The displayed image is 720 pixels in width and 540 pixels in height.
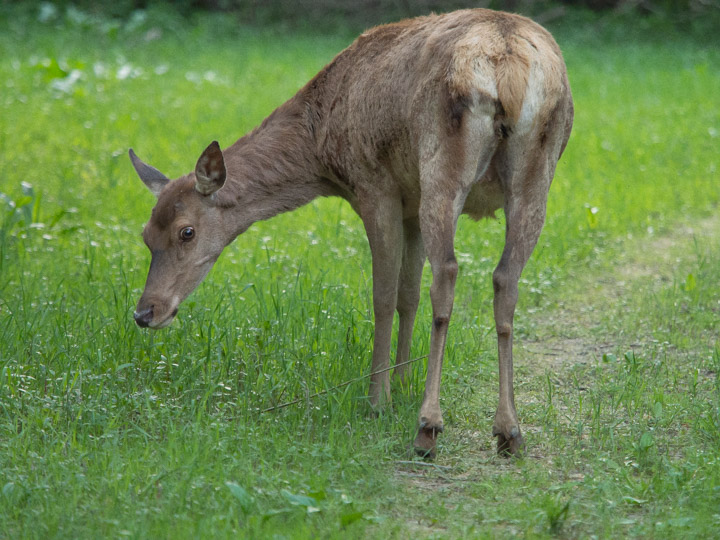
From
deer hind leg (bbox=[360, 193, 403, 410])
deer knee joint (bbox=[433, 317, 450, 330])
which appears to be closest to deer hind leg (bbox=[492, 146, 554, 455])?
deer knee joint (bbox=[433, 317, 450, 330])

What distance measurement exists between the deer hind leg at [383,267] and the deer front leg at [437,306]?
0.63 metres

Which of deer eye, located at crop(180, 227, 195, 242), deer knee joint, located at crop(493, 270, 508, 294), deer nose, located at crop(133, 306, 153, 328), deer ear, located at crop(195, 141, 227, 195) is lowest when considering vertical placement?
deer nose, located at crop(133, 306, 153, 328)

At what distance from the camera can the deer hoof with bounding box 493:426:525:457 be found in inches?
187

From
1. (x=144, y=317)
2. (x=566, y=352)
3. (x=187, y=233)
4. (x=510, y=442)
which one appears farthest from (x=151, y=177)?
(x=566, y=352)

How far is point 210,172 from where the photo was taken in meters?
5.43

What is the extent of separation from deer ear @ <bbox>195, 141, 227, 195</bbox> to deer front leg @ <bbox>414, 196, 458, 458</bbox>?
1.34 meters

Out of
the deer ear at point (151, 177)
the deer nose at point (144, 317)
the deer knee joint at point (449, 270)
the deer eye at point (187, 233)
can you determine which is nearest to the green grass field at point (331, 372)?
the deer nose at point (144, 317)

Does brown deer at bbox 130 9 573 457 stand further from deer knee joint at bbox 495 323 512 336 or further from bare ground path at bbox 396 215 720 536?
bare ground path at bbox 396 215 720 536

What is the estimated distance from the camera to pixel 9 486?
3979 mm

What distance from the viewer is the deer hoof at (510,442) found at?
4.76m

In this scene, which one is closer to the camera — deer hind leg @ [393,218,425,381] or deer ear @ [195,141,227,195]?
deer ear @ [195,141,227,195]

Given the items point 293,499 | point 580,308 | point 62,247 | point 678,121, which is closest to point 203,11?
point 678,121

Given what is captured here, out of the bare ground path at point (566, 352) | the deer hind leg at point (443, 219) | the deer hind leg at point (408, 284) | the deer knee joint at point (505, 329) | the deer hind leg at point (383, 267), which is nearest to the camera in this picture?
the bare ground path at point (566, 352)

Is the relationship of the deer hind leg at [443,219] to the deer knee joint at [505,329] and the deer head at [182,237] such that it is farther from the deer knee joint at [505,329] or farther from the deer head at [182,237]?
the deer head at [182,237]
